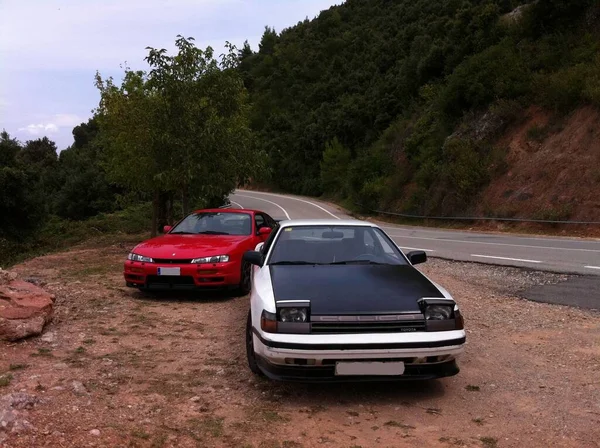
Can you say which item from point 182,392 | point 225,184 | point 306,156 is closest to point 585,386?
point 182,392

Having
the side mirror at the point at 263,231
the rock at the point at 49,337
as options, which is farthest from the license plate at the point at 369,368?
the side mirror at the point at 263,231

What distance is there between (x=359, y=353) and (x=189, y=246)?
481cm

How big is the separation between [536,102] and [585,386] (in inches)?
1118

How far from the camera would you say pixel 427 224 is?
31.4 m

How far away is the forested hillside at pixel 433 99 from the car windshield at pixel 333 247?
9585 millimetres

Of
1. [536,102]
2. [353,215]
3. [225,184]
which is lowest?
[353,215]

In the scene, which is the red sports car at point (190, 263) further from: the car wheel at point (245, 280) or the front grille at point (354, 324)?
the front grille at point (354, 324)

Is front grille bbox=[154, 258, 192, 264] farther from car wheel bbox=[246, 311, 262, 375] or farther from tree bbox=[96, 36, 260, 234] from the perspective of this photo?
tree bbox=[96, 36, 260, 234]

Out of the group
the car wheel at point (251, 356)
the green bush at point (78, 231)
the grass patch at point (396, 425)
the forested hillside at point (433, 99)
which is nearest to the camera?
the grass patch at point (396, 425)

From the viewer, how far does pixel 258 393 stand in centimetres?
473

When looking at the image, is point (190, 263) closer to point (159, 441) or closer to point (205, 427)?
point (205, 427)

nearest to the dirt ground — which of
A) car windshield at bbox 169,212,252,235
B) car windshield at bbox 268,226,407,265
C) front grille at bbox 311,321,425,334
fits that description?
front grille at bbox 311,321,425,334

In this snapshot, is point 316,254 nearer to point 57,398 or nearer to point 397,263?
point 397,263

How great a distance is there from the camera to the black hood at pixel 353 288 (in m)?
4.54
